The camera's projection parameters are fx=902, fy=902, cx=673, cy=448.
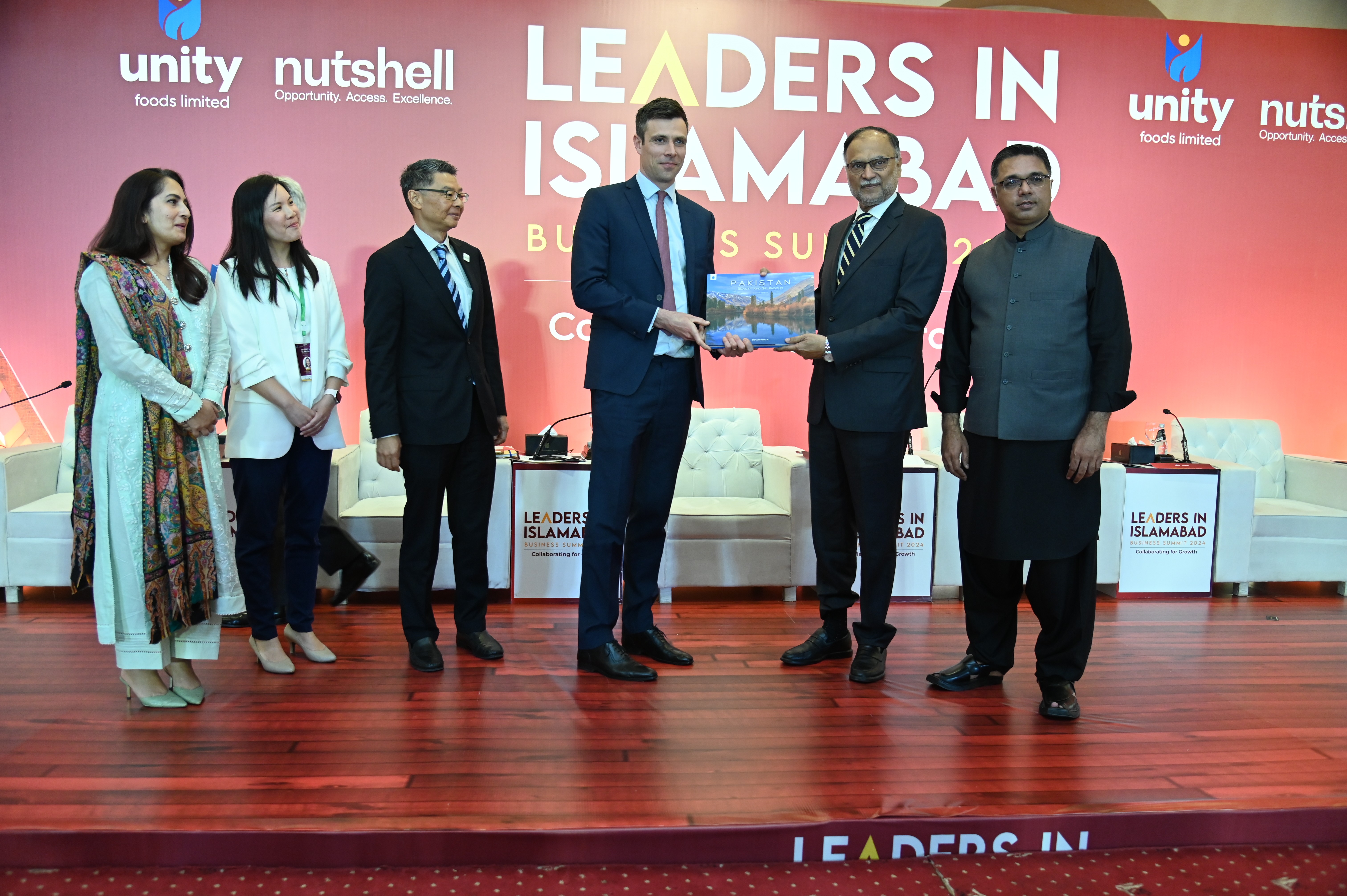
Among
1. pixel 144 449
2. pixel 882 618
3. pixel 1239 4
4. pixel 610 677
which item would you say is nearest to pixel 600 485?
pixel 610 677

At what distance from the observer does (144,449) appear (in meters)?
2.70

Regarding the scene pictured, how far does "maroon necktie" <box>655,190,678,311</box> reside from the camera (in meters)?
3.14

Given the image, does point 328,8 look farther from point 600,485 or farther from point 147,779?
point 147,779

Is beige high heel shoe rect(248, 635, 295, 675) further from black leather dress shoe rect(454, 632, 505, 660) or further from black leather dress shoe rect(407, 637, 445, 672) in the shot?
black leather dress shoe rect(454, 632, 505, 660)

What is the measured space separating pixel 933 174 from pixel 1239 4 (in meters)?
2.77

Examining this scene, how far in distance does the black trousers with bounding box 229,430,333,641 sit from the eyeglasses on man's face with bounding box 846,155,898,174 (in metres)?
2.07

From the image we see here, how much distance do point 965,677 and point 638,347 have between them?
1.60 meters

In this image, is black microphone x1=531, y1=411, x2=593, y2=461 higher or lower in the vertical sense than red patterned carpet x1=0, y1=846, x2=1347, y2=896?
higher

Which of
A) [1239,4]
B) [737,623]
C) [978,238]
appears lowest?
[737,623]

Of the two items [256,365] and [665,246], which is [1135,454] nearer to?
[665,246]

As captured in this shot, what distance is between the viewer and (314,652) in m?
3.32

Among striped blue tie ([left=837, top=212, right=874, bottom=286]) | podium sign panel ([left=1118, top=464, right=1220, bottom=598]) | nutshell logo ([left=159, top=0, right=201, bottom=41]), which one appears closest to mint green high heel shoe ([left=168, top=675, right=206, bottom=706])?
striped blue tie ([left=837, top=212, right=874, bottom=286])

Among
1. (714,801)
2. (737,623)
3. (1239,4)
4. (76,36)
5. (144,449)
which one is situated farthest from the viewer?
(1239,4)

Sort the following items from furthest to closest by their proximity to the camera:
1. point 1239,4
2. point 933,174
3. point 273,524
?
point 1239,4 → point 933,174 → point 273,524
